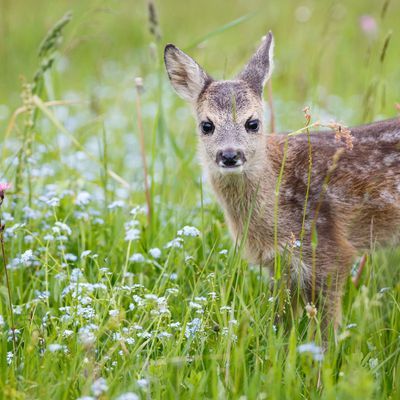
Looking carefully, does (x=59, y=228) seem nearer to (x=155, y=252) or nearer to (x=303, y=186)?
(x=155, y=252)

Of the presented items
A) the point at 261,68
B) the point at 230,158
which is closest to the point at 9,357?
the point at 230,158

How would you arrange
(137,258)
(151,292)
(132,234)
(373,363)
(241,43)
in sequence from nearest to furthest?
(373,363)
(151,292)
(137,258)
(132,234)
(241,43)

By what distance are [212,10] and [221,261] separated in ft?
37.4

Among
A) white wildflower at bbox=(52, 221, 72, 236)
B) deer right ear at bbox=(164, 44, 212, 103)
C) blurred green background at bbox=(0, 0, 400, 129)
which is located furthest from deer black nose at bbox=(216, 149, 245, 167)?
blurred green background at bbox=(0, 0, 400, 129)

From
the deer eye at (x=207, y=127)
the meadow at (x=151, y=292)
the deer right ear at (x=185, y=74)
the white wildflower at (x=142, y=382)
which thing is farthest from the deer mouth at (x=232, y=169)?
the white wildflower at (x=142, y=382)

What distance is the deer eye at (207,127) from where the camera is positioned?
5.53 metres

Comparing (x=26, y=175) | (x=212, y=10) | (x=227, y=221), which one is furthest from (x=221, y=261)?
A: (x=212, y=10)

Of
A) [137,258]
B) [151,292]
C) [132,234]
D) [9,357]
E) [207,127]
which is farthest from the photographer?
[207,127]

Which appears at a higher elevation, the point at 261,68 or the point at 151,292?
the point at 261,68

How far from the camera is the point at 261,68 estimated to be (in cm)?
579

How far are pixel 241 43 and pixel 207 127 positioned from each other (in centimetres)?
741

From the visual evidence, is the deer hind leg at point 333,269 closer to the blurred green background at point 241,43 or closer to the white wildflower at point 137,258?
the white wildflower at point 137,258

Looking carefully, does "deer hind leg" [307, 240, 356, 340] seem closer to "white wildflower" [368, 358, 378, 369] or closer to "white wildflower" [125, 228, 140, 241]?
"white wildflower" [368, 358, 378, 369]

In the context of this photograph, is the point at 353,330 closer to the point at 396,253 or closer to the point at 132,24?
the point at 396,253
